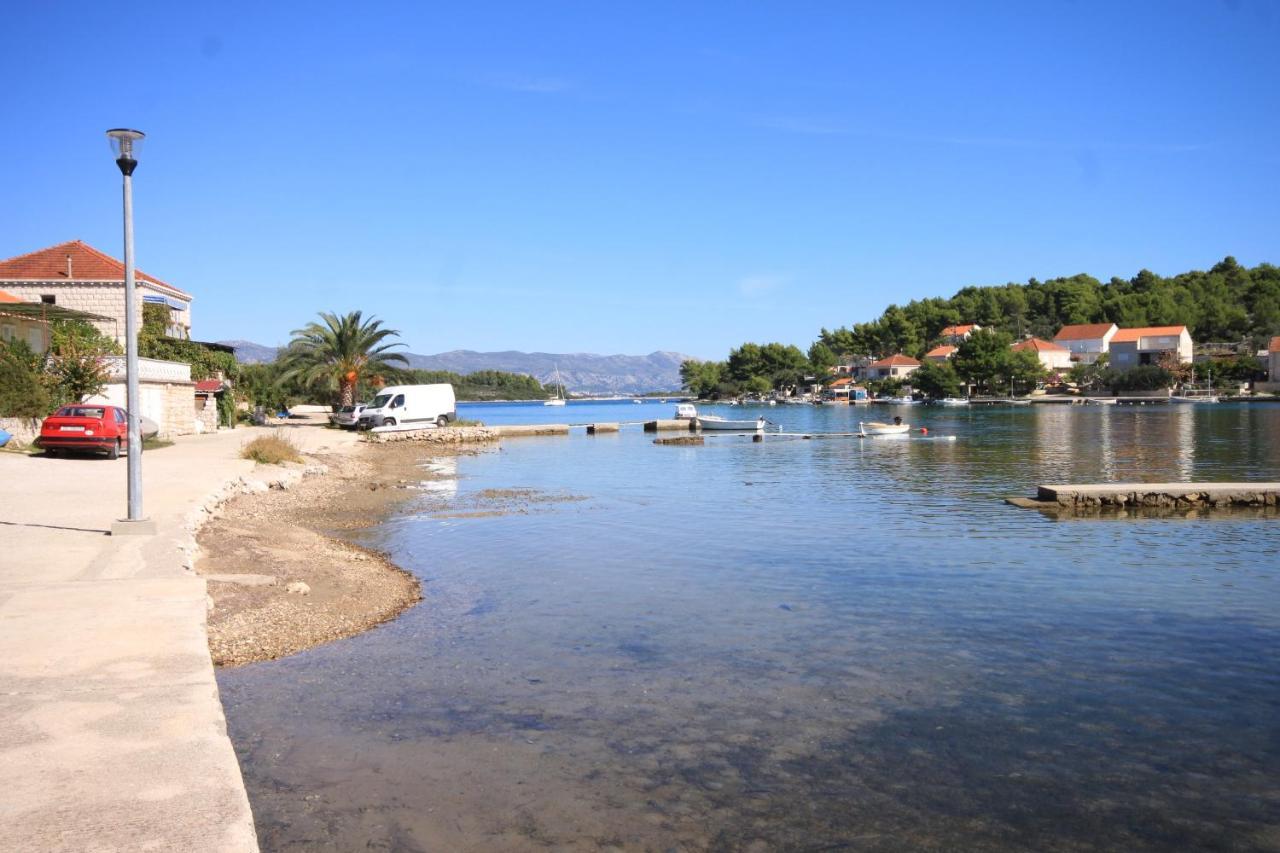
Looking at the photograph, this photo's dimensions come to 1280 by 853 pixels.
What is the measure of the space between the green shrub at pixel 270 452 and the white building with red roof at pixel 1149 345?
436 ft

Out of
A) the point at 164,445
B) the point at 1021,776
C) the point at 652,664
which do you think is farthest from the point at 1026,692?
the point at 164,445

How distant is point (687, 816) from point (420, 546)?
41.4 ft

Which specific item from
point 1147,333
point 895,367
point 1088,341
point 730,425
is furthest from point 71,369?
point 1088,341

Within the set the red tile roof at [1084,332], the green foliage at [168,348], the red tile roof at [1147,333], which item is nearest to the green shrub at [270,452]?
the green foliage at [168,348]

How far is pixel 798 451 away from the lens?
50750 mm

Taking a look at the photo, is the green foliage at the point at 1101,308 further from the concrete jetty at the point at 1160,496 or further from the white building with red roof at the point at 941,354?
the concrete jetty at the point at 1160,496

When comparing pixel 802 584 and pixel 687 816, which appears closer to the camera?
pixel 687 816

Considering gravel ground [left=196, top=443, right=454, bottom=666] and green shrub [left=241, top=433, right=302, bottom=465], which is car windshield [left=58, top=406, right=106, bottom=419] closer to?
green shrub [left=241, top=433, right=302, bottom=465]

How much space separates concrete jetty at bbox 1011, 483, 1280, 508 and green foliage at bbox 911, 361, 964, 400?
12002cm

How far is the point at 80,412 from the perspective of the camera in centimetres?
2555

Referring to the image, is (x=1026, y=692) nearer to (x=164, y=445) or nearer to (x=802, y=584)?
(x=802, y=584)

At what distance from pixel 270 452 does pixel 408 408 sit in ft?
86.2

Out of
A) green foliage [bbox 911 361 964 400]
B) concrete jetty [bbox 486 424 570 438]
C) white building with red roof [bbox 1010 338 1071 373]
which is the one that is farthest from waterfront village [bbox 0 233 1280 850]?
white building with red roof [bbox 1010 338 1071 373]

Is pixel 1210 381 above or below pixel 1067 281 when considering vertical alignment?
below
